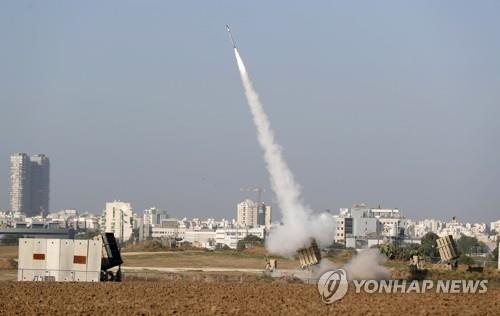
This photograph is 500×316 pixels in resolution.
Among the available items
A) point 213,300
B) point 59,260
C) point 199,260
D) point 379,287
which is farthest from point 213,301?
point 199,260

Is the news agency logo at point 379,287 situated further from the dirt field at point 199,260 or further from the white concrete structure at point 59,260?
the dirt field at point 199,260

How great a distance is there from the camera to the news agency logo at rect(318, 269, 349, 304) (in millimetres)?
44562

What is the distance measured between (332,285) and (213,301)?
968 cm

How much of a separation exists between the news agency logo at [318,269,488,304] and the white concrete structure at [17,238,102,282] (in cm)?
1239

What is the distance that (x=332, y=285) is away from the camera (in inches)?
1978

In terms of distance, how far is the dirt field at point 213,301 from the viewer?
125 feet

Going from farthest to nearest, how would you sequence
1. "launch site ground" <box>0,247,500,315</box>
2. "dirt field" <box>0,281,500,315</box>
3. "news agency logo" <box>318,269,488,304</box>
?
"news agency logo" <box>318,269,488,304</box> → "launch site ground" <box>0,247,500,315</box> → "dirt field" <box>0,281,500,315</box>

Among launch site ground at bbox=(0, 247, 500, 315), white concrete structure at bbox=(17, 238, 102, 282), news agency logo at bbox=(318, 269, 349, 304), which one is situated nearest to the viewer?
launch site ground at bbox=(0, 247, 500, 315)

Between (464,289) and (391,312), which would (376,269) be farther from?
(391,312)

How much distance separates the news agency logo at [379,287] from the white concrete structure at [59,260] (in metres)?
12.4

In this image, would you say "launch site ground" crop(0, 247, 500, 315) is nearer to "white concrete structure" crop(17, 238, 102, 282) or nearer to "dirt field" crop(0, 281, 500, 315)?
"dirt field" crop(0, 281, 500, 315)

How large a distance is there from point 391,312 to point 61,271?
2360 centimetres

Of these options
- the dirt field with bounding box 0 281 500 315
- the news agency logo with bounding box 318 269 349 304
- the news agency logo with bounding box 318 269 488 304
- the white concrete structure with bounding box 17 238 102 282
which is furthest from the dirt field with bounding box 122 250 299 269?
the dirt field with bounding box 0 281 500 315

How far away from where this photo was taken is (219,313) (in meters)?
37.5
